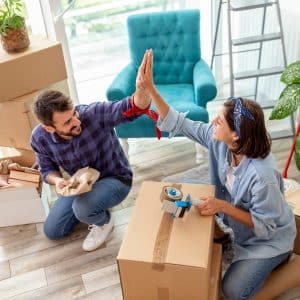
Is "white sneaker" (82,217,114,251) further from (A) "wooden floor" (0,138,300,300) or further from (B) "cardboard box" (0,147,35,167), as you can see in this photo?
(B) "cardboard box" (0,147,35,167)

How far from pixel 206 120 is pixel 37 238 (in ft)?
3.62

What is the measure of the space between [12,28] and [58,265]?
3.87ft

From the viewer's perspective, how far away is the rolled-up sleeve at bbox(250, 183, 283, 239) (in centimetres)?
140

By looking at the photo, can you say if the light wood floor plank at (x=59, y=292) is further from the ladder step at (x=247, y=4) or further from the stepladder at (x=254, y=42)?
the ladder step at (x=247, y=4)

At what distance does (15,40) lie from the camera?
80.6 inches

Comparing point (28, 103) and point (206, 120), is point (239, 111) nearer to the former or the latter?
point (206, 120)

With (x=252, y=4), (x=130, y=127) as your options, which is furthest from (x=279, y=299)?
(x=252, y=4)

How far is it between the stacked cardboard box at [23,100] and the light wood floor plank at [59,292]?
0.45 m

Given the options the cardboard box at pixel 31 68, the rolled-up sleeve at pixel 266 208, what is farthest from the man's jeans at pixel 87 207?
the rolled-up sleeve at pixel 266 208

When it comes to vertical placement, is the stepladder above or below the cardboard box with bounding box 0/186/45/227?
above

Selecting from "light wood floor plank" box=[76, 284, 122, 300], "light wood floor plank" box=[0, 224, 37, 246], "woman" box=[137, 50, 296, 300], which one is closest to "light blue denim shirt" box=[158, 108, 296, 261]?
"woman" box=[137, 50, 296, 300]

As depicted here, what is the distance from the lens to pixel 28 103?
81.6 inches

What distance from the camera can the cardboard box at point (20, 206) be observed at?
2.09m

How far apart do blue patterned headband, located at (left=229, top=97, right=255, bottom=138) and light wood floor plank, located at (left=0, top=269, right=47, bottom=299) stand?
116cm
